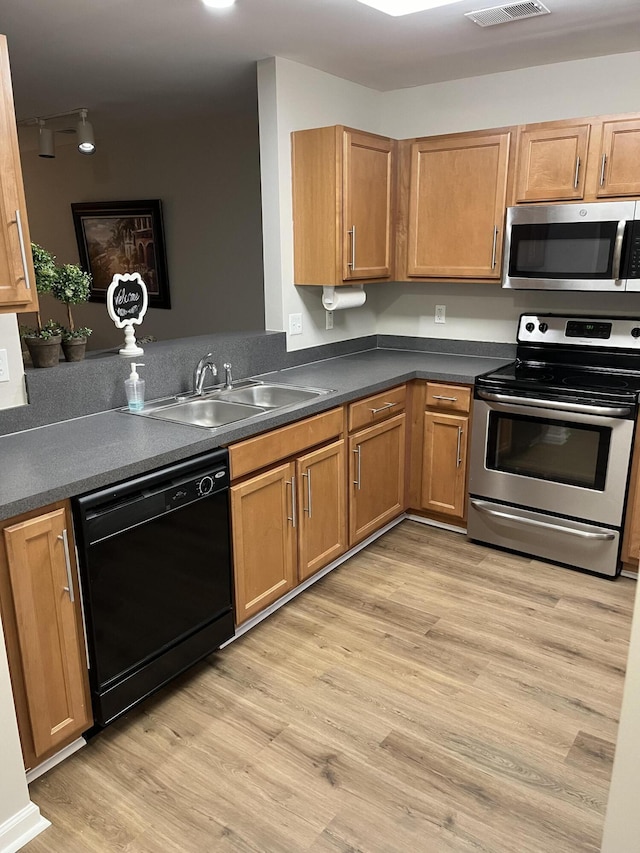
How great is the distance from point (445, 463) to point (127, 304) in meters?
1.80

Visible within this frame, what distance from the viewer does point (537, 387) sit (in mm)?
3057

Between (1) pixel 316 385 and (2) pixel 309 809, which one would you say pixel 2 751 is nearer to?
(2) pixel 309 809

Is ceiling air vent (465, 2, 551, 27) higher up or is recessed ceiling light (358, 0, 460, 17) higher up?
ceiling air vent (465, 2, 551, 27)

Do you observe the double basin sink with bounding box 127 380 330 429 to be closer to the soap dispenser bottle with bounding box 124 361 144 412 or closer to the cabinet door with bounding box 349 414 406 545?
the soap dispenser bottle with bounding box 124 361 144 412

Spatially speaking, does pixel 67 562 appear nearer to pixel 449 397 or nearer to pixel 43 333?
pixel 43 333

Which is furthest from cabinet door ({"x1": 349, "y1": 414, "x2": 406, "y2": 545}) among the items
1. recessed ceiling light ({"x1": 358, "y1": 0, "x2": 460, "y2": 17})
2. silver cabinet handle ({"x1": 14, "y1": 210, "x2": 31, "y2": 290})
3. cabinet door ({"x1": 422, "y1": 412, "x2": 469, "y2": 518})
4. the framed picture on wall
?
the framed picture on wall

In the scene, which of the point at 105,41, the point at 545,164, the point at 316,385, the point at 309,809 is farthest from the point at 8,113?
the point at 545,164

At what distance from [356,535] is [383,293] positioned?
1681mm

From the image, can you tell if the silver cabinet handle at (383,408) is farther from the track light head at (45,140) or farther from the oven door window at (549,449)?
the track light head at (45,140)

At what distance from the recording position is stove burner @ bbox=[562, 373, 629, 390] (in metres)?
3.01

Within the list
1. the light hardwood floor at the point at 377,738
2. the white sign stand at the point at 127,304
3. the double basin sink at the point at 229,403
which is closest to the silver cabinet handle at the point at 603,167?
the double basin sink at the point at 229,403

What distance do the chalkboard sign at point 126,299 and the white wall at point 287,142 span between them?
32.7 inches

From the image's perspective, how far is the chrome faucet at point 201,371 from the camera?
9.41ft

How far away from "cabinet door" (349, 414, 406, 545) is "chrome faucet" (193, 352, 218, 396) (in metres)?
0.73
